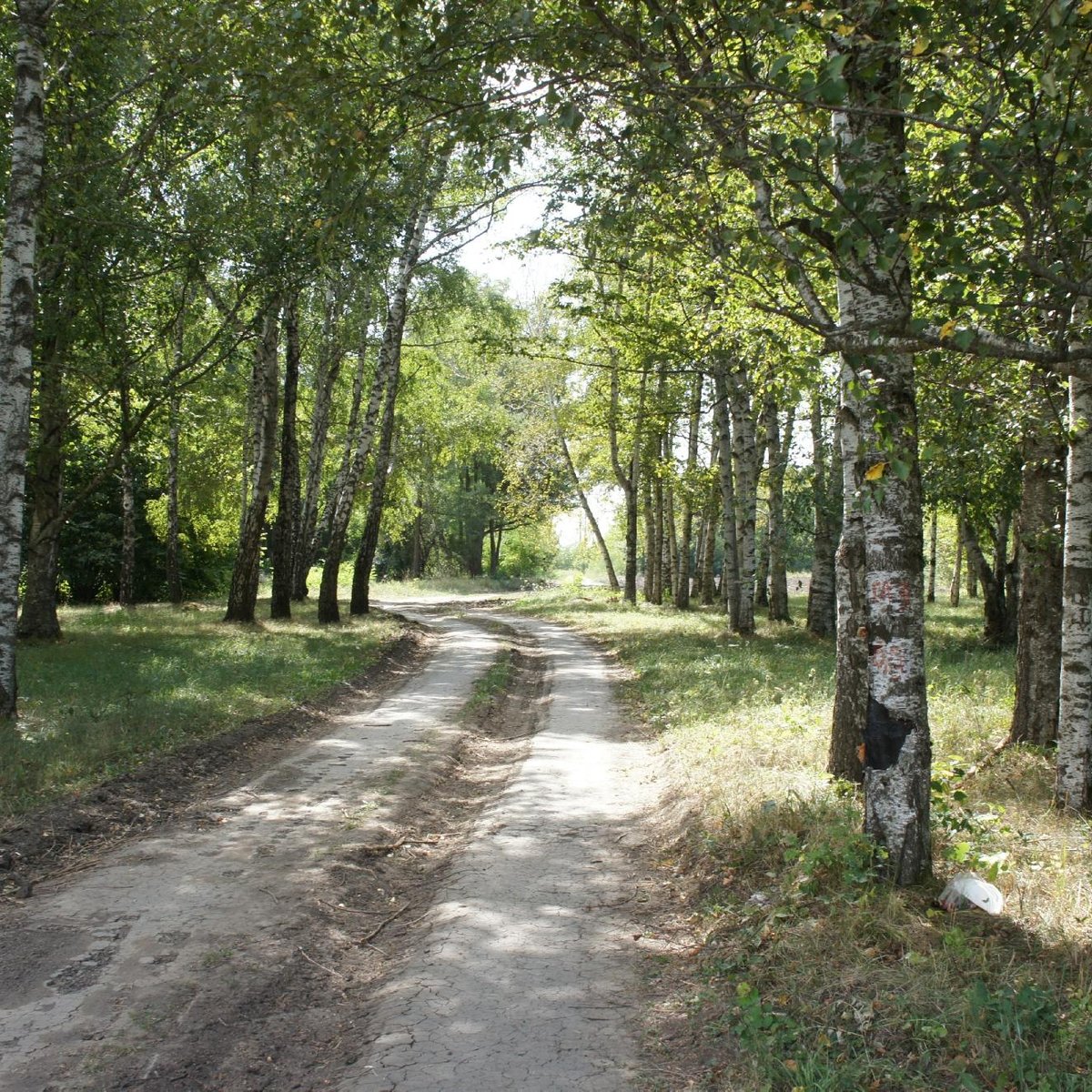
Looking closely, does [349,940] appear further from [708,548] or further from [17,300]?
[708,548]

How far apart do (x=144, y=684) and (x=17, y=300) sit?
17.8 feet

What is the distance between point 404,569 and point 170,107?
211ft

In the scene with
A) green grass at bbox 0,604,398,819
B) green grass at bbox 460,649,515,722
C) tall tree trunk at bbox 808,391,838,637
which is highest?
tall tree trunk at bbox 808,391,838,637

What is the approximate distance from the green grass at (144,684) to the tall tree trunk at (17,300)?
1.34 m

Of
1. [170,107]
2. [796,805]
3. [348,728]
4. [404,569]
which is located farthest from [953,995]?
[404,569]

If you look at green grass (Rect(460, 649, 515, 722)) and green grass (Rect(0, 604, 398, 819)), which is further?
green grass (Rect(460, 649, 515, 722))

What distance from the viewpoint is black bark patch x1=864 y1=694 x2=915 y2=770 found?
17.6ft

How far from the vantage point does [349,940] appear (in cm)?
571

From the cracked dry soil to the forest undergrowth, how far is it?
0.55 metres

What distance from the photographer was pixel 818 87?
311 cm

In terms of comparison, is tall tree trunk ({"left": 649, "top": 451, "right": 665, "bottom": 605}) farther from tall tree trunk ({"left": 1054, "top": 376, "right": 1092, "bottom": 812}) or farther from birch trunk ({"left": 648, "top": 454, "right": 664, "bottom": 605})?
tall tree trunk ({"left": 1054, "top": 376, "right": 1092, "bottom": 812})

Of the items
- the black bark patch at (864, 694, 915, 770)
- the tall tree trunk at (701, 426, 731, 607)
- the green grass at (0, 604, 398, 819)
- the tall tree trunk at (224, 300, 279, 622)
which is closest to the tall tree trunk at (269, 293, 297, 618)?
the tall tree trunk at (224, 300, 279, 622)

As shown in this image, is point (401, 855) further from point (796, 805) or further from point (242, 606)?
point (242, 606)

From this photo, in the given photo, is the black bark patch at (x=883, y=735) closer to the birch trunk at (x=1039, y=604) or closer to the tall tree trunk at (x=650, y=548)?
the birch trunk at (x=1039, y=604)
